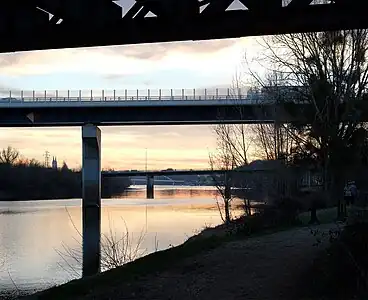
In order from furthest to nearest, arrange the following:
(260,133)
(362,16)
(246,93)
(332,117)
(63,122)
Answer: (63,122)
(246,93)
(260,133)
(332,117)
(362,16)

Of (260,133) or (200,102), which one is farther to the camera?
(200,102)

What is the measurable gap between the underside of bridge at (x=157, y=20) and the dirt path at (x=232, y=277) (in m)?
4.33

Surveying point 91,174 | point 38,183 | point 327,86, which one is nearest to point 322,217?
point 327,86

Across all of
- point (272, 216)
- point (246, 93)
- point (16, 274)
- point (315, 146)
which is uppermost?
point (246, 93)

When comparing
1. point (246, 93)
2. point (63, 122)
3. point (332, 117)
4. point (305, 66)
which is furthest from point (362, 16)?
point (63, 122)

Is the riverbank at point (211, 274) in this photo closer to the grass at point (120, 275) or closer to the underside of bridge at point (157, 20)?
the grass at point (120, 275)

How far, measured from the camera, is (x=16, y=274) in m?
21.9

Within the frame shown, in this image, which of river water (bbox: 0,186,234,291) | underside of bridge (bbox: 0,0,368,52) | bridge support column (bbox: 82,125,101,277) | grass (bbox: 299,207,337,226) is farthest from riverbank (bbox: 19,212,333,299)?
bridge support column (bbox: 82,125,101,277)

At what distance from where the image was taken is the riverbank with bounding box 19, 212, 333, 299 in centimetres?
1100

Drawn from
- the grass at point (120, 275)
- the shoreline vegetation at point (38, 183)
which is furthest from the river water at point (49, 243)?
the shoreline vegetation at point (38, 183)

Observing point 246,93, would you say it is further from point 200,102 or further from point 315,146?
point 200,102

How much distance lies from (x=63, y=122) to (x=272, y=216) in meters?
40.1

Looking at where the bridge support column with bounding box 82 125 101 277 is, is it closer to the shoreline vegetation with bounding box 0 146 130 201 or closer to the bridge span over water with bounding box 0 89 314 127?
the bridge span over water with bounding box 0 89 314 127

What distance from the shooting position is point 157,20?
10453 millimetres
